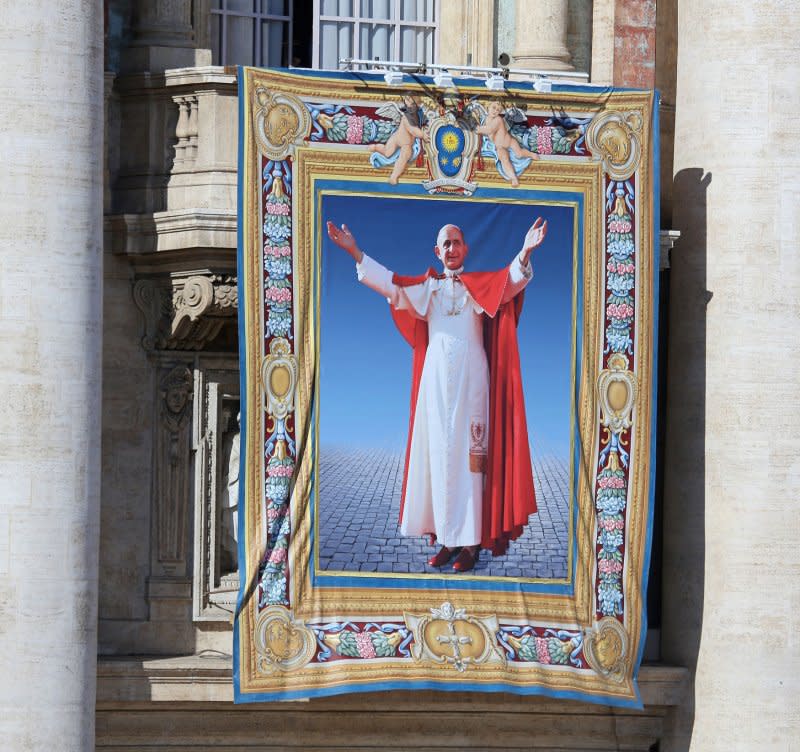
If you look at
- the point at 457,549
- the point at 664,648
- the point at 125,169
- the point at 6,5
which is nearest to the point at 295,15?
the point at 125,169

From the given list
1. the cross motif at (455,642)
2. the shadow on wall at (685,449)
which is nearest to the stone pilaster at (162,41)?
the shadow on wall at (685,449)

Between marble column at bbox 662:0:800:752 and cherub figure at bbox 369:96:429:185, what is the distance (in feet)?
10.1

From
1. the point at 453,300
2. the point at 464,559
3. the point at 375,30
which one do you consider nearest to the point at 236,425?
the point at 453,300

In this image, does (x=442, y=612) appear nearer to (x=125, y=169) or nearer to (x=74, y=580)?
(x=74, y=580)

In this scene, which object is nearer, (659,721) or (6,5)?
(6,5)

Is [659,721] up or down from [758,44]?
down

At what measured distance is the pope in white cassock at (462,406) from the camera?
21969mm

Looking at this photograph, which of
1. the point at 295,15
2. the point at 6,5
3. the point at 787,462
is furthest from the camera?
the point at 295,15

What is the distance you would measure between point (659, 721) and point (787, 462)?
10.2 feet

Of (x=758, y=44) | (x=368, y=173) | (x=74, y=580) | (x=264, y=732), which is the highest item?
(x=758, y=44)

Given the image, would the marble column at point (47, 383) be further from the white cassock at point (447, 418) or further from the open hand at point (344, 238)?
the white cassock at point (447, 418)

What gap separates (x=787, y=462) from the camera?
22547 millimetres

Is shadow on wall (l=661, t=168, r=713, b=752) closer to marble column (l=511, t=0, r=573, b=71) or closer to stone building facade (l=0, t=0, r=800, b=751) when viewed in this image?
stone building facade (l=0, t=0, r=800, b=751)

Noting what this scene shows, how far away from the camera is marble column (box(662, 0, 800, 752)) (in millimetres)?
22500
